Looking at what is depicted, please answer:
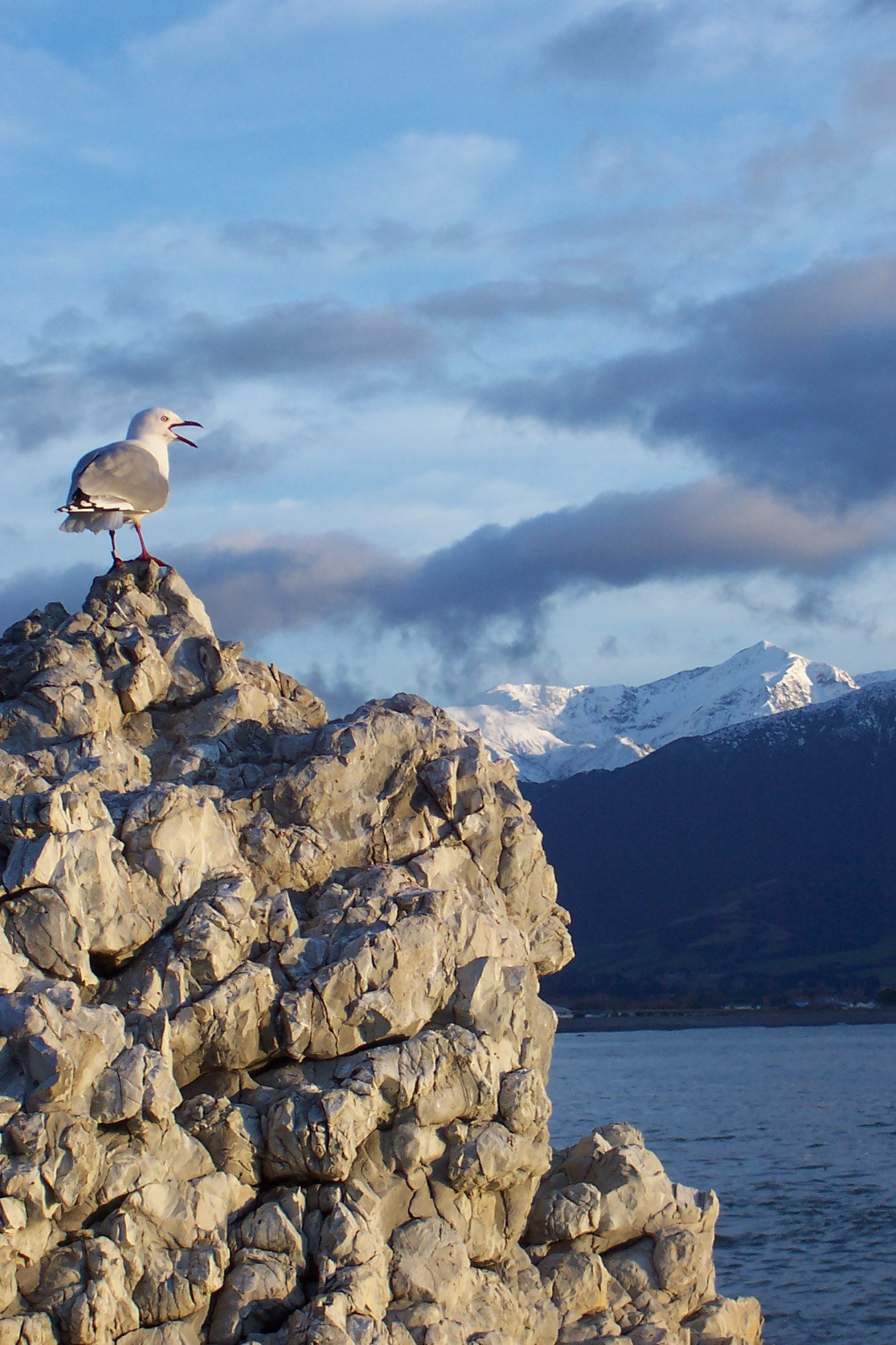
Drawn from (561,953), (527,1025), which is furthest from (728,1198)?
(527,1025)

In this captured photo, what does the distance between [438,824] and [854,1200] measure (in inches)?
1306

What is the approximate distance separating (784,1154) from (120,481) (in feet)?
164

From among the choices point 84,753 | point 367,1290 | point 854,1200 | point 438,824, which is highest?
point 84,753

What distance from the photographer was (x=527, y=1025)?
26984 millimetres

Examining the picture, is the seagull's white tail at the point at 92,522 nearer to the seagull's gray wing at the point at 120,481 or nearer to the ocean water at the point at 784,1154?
the seagull's gray wing at the point at 120,481

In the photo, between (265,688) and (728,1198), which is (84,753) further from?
(728,1198)

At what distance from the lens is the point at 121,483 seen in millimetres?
28281

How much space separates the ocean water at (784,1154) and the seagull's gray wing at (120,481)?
2314 centimetres

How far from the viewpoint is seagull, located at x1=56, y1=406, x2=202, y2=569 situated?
27.9 meters

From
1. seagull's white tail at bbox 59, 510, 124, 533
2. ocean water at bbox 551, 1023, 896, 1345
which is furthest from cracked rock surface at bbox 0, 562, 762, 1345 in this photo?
ocean water at bbox 551, 1023, 896, 1345

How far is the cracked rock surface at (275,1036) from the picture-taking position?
66.8ft

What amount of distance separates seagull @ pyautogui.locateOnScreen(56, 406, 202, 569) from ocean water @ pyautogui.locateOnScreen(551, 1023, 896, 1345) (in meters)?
23.1

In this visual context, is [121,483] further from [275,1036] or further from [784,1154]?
[784,1154]

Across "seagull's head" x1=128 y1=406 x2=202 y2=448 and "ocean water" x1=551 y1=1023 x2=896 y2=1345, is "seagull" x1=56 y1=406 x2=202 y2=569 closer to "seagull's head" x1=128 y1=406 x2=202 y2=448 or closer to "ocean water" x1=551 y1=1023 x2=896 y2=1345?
"seagull's head" x1=128 y1=406 x2=202 y2=448
